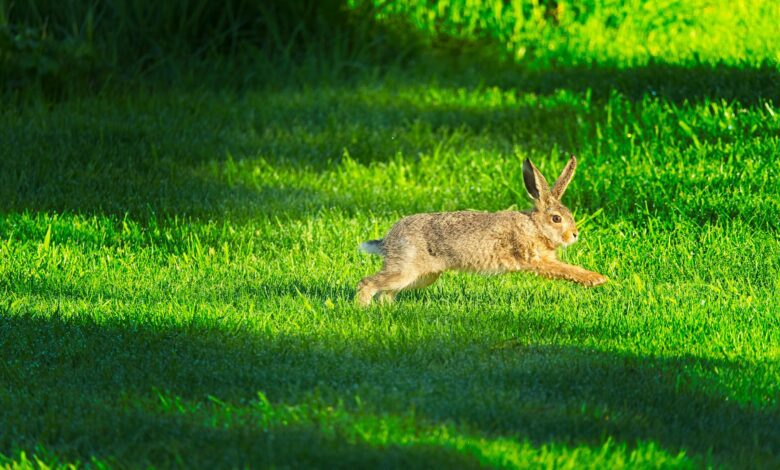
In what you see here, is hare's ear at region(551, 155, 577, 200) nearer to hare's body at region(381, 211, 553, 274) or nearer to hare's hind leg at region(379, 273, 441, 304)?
hare's body at region(381, 211, 553, 274)

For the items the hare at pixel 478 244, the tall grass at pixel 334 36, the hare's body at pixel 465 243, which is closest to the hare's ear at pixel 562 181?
the hare at pixel 478 244

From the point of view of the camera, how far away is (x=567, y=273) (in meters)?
6.33

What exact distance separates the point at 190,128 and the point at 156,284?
146 inches

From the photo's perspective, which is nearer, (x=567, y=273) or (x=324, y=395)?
(x=324, y=395)

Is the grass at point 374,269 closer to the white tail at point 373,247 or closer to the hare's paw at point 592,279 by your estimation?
the hare's paw at point 592,279

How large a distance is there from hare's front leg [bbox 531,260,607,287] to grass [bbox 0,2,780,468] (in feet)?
0.31

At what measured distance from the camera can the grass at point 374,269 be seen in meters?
4.48

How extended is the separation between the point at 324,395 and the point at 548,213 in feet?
6.80

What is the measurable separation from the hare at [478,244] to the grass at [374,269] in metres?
0.15

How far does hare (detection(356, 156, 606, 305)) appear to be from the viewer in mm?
5992

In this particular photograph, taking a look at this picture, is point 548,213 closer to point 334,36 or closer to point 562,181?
point 562,181

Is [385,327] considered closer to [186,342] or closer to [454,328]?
[454,328]

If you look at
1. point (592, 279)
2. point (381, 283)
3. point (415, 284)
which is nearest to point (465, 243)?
point (415, 284)

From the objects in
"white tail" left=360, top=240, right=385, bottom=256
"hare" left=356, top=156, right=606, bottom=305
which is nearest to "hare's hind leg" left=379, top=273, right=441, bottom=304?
"hare" left=356, top=156, right=606, bottom=305
